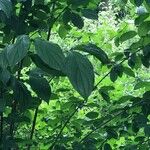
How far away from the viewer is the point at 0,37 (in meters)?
0.91

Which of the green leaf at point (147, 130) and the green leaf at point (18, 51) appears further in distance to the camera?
the green leaf at point (147, 130)

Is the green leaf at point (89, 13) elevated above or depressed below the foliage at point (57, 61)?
above

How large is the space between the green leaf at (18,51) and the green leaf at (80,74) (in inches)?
2.4

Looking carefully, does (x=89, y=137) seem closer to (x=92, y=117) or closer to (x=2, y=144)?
(x=92, y=117)

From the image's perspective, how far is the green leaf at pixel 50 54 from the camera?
1.67 ft

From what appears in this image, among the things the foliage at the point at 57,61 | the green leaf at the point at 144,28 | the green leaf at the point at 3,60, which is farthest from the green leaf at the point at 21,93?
the green leaf at the point at 144,28

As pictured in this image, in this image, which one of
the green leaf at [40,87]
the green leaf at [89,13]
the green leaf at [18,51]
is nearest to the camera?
the green leaf at [18,51]

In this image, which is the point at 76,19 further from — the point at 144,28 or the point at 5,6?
the point at 5,6

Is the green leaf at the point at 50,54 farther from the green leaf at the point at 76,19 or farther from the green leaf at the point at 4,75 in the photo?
the green leaf at the point at 76,19

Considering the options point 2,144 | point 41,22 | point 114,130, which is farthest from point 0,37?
point 114,130

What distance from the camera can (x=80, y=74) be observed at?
20.0 inches

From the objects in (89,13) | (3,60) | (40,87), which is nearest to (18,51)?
(3,60)

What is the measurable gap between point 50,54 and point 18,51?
43 millimetres

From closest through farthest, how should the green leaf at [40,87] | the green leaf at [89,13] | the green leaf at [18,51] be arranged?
the green leaf at [18,51]
the green leaf at [40,87]
the green leaf at [89,13]
